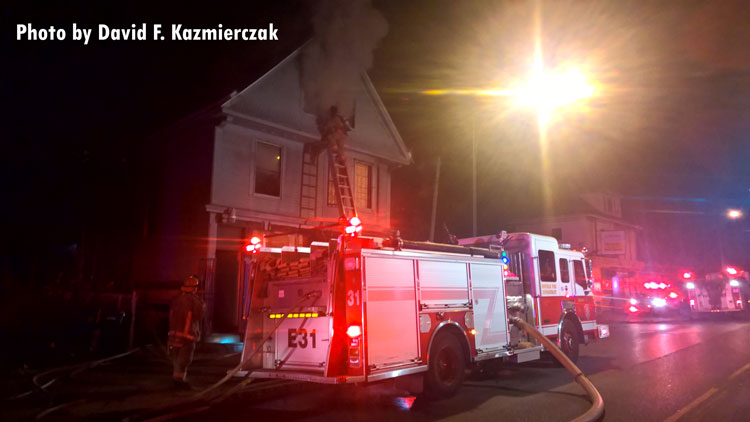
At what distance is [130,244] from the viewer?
1689cm

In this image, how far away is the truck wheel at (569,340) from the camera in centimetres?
935

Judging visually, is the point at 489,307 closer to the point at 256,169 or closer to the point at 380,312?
the point at 380,312

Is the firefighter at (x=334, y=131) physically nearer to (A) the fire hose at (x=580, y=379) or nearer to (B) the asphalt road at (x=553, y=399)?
(A) the fire hose at (x=580, y=379)

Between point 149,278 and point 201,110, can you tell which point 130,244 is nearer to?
point 149,278

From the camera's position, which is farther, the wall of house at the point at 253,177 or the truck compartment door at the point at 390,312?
the wall of house at the point at 253,177

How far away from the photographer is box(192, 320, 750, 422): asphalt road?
5828 millimetres

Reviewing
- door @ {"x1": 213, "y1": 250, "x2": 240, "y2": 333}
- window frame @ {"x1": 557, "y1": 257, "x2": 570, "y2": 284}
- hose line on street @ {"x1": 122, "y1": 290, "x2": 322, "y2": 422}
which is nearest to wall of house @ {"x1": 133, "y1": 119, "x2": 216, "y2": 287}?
door @ {"x1": 213, "y1": 250, "x2": 240, "y2": 333}

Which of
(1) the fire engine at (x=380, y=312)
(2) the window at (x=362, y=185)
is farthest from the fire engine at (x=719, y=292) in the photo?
(1) the fire engine at (x=380, y=312)

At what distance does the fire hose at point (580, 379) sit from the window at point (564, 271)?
177 centimetres

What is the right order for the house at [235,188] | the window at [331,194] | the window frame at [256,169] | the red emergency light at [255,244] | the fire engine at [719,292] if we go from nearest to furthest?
the red emergency light at [255,244] < the house at [235,188] < the window frame at [256,169] < the window at [331,194] < the fire engine at [719,292]

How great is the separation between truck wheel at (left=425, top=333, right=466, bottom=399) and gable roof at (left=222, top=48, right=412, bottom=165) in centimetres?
961

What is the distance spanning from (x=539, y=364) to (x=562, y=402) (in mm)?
3825

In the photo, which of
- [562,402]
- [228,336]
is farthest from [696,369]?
[228,336]

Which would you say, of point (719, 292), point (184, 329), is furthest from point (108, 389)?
point (719, 292)
